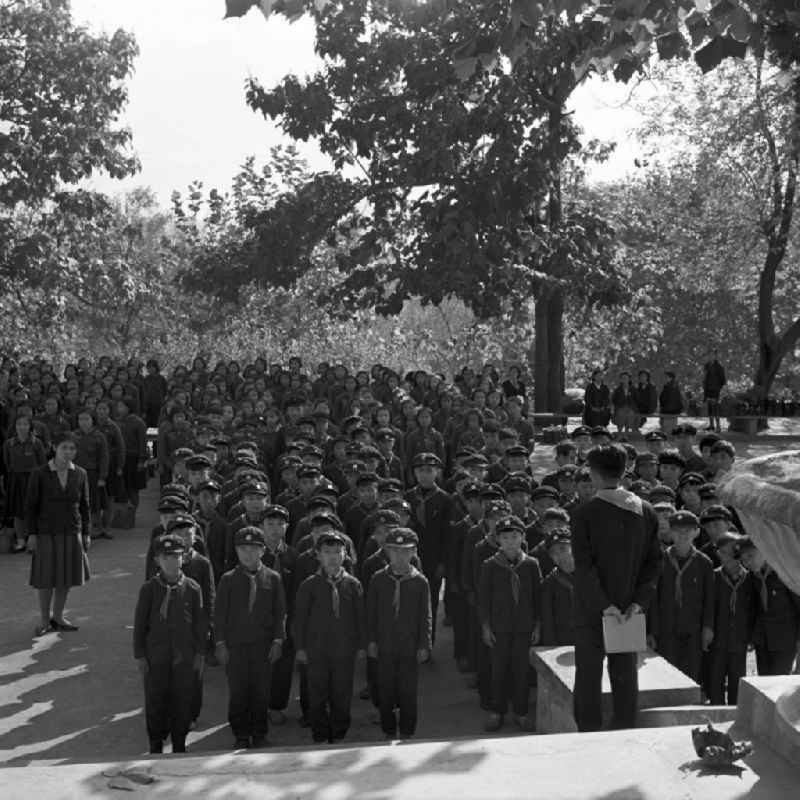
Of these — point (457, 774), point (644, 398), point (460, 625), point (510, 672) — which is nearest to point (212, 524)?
point (460, 625)

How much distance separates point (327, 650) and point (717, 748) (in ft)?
13.5

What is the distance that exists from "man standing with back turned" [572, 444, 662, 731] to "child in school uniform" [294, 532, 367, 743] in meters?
2.47

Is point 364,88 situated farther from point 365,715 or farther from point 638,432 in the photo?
point 365,715

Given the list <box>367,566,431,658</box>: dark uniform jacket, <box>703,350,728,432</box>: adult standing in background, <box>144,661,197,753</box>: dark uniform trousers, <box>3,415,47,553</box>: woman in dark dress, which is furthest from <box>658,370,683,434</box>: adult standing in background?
<box>144,661,197,753</box>: dark uniform trousers

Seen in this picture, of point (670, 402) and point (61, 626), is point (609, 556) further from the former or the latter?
point (670, 402)

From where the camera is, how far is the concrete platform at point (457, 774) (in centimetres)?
494

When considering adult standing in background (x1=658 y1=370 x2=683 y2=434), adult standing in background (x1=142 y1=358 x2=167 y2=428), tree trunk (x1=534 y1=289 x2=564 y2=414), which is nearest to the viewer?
adult standing in background (x1=142 y1=358 x2=167 y2=428)

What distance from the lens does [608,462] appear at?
21.6ft

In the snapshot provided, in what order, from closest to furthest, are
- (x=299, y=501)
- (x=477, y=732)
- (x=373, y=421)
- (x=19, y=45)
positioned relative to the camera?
1. (x=477, y=732)
2. (x=299, y=501)
3. (x=373, y=421)
4. (x=19, y=45)

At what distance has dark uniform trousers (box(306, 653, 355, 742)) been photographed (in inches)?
345

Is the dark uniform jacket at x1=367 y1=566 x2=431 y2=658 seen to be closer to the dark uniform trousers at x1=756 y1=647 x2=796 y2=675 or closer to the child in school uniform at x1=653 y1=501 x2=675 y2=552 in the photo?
the child in school uniform at x1=653 y1=501 x2=675 y2=552

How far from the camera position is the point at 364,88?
2412 cm

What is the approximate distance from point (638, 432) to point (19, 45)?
46.3 ft

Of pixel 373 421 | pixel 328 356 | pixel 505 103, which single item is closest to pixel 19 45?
pixel 505 103
